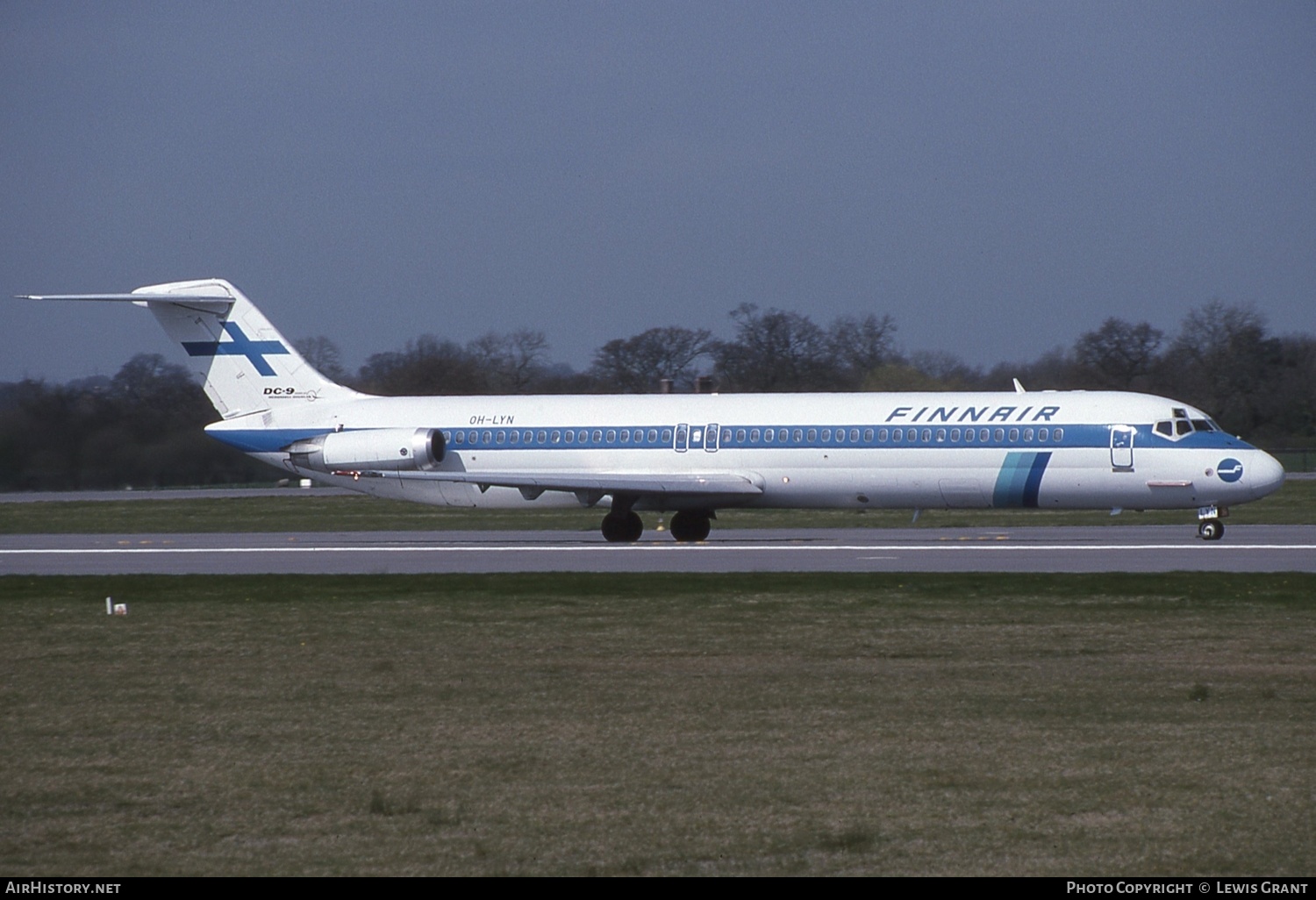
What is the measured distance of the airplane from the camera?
2861 cm

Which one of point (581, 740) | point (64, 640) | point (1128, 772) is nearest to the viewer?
point (1128, 772)

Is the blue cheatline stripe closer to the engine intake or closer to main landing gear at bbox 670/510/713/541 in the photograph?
main landing gear at bbox 670/510/713/541

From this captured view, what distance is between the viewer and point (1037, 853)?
24.3 ft

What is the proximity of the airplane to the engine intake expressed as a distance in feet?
0.13

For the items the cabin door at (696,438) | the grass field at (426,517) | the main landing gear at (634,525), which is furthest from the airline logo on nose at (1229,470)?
the main landing gear at (634,525)

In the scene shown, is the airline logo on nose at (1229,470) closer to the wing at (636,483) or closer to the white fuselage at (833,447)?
the white fuselage at (833,447)

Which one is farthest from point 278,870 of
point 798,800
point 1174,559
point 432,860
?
point 1174,559

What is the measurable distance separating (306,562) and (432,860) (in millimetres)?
19925

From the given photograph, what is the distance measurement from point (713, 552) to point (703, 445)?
12.8 ft

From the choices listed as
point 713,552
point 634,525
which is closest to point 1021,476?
point 713,552

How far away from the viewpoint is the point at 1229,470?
28.1m

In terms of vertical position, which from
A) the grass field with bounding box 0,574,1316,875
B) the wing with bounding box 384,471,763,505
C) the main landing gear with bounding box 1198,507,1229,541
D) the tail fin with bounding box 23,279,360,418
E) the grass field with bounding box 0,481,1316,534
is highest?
the tail fin with bounding box 23,279,360,418

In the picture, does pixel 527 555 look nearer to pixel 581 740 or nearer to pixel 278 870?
pixel 581 740

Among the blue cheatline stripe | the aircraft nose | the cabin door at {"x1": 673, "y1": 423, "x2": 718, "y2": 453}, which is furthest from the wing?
the aircraft nose
